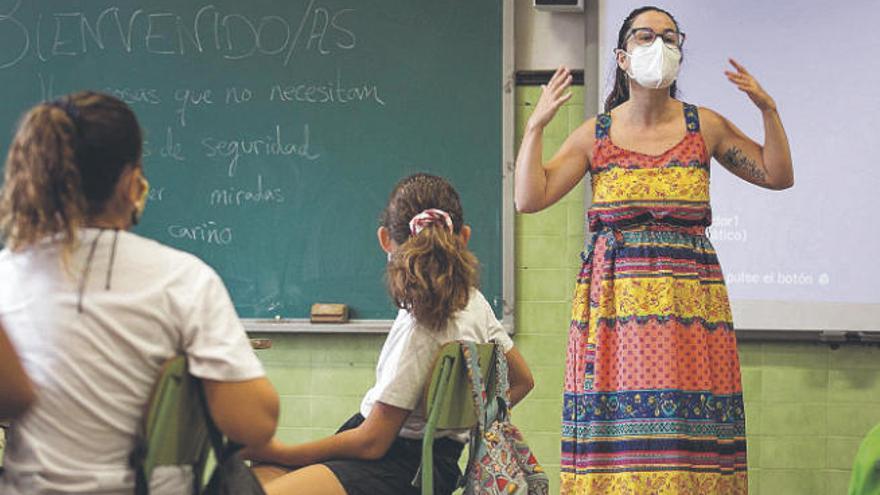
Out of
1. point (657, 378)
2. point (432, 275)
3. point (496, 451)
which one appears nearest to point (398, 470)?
point (496, 451)

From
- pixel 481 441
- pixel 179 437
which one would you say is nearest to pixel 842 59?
pixel 481 441

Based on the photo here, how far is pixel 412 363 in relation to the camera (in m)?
2.25

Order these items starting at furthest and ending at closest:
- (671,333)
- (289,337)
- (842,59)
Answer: (289,337) < (842,59) < (671,333)

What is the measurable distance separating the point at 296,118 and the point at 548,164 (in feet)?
4.81

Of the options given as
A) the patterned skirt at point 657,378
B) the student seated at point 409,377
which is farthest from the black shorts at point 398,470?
the patterned skirt at point 657,378

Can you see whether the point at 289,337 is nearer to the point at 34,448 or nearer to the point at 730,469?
the point at 730,469

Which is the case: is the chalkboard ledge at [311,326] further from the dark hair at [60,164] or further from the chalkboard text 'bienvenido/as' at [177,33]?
the dark hair at [60,164]

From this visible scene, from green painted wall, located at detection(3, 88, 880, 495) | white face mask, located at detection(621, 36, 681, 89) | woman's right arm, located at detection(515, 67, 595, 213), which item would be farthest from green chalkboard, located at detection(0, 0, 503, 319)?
white face mask, located at detection(621, 36, 681, 89)

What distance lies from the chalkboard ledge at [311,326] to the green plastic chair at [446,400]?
158 centimetres

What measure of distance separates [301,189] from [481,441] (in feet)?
6.09

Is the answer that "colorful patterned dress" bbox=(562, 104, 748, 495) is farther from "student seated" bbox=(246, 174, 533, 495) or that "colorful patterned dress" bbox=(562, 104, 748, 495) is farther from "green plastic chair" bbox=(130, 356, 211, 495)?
"green plastic chair" bbox=(130, 356, 211, 495)

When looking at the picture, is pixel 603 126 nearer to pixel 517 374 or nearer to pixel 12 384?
pixel 517 374

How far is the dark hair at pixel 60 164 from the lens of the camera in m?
1.54

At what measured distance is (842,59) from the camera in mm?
3645
